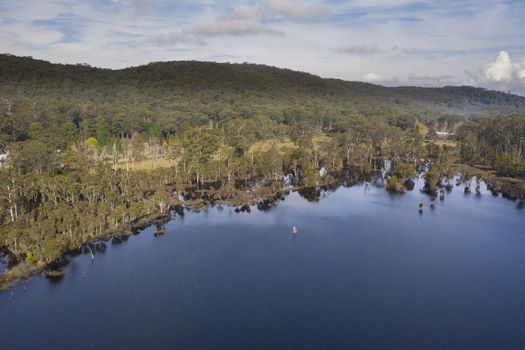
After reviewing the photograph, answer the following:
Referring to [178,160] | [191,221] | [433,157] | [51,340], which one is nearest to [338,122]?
[433,157]

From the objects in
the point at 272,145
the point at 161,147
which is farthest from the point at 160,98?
the point at 272,145

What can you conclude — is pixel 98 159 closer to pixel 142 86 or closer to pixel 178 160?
pixel 178 160

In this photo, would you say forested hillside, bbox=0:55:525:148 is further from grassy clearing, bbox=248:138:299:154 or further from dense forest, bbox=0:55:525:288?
grassy clearing, bbox=248:138:299:154

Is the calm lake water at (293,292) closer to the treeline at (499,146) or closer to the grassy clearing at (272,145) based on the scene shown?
the treeline at (499,146)

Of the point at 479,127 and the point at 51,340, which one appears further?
the point at 479,127

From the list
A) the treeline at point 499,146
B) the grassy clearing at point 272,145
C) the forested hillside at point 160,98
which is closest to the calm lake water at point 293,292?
the treeline at point 499,146

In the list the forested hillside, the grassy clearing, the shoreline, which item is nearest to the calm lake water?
the shoreline
